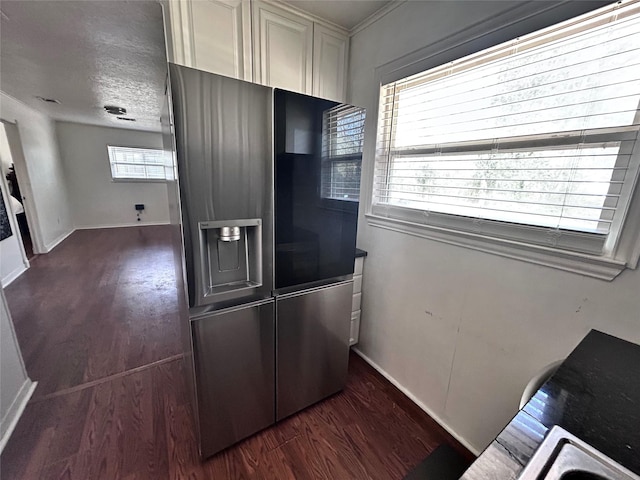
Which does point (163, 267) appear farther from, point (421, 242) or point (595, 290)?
point (595, 290)

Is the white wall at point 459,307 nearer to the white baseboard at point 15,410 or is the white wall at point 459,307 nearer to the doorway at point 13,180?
the white baseboard at point 15,410

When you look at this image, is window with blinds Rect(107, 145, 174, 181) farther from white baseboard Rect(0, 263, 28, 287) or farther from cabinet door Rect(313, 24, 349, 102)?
cabinet door Rect(313, 24, 349, 102)

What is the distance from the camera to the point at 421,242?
155 centimetres

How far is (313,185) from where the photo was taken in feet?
4.25

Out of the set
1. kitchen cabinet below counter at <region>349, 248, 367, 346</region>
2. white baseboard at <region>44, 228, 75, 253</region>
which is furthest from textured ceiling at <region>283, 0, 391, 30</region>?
white baseboard at <region>44, 228, 75, 253</region>

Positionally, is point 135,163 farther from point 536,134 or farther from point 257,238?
point 536,134

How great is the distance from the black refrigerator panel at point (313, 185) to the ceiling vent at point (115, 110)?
16.2ft

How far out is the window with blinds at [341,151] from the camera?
51.1 inches

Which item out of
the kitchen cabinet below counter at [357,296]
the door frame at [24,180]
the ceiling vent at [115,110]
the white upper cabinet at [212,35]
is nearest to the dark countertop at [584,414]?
the kitchen cabinet below counter at [357,296]

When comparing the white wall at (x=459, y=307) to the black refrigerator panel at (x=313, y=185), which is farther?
the black refrigerator panel at (x=313, y=185)

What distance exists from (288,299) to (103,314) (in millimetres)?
2449

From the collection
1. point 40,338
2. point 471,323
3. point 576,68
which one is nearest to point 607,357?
point 471,323

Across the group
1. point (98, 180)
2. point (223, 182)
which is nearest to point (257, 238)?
point (223, 182)

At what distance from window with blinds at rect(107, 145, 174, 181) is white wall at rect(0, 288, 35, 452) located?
18.5ft
